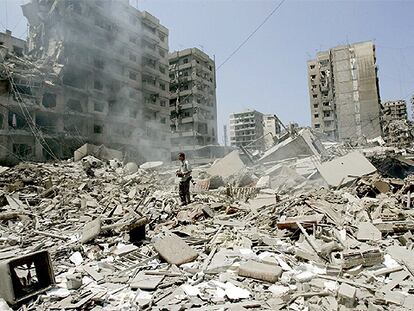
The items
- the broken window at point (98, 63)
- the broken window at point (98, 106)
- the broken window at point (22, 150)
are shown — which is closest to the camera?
the broken window at point (22, 150)

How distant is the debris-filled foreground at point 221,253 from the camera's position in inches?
156

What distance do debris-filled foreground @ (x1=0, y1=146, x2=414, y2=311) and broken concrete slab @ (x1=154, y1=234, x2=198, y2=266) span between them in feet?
0.06

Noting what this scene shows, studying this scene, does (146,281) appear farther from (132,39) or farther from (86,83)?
(132,39)

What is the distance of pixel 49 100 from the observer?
2878 centimetres

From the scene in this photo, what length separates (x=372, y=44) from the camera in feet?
180

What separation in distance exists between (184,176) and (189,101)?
1739 inches

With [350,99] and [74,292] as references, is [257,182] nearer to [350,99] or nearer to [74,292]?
[74,292]

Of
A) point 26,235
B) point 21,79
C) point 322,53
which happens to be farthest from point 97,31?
point 322,53

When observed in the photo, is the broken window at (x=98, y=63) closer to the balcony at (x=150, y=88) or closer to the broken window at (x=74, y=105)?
the broken window at (x=74, y=105)

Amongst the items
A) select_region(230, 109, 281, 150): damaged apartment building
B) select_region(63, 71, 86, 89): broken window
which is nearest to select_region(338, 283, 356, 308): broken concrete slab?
select_region(63, 71, 86, 89): broken window

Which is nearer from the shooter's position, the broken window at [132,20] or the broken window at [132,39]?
the broken window at [132,39]

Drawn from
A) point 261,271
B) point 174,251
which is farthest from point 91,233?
point 261,271

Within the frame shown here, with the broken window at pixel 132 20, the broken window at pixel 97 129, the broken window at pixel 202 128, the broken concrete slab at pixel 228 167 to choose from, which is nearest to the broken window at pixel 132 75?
the broken window at pixel 132 20

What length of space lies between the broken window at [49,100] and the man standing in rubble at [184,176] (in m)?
24.4
